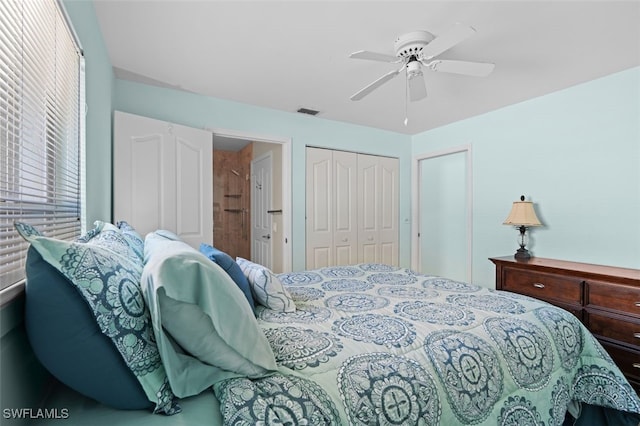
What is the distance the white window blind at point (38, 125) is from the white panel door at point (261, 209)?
2530mm

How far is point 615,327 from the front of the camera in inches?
82.7

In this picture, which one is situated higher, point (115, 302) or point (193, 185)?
point (193, 185)

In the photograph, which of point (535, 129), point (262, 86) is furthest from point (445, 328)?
point (535, 129)

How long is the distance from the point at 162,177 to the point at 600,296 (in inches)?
141

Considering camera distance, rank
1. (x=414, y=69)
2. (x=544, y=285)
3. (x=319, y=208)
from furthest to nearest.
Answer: (x=319, y=208), (x=544, y=285), (x=414, y=69)

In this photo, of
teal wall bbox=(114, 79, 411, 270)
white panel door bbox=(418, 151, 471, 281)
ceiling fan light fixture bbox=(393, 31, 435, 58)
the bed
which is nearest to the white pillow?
the bed

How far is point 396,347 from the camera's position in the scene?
116cm

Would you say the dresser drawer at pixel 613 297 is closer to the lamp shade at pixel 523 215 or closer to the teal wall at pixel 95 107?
the lamp shade at pixel 523 215

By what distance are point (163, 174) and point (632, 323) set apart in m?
3.71

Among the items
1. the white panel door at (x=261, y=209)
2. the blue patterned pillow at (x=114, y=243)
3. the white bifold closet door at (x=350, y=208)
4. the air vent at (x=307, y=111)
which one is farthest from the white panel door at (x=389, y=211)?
the blue patterned pillow at (x=114, y=243)

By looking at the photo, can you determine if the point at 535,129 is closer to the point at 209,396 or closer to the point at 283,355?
the point at 283,355

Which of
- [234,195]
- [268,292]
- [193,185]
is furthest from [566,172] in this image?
[234,195]

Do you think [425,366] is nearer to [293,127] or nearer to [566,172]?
[566,172]

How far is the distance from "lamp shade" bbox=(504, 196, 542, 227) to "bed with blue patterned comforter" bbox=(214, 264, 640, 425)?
1.26 m
